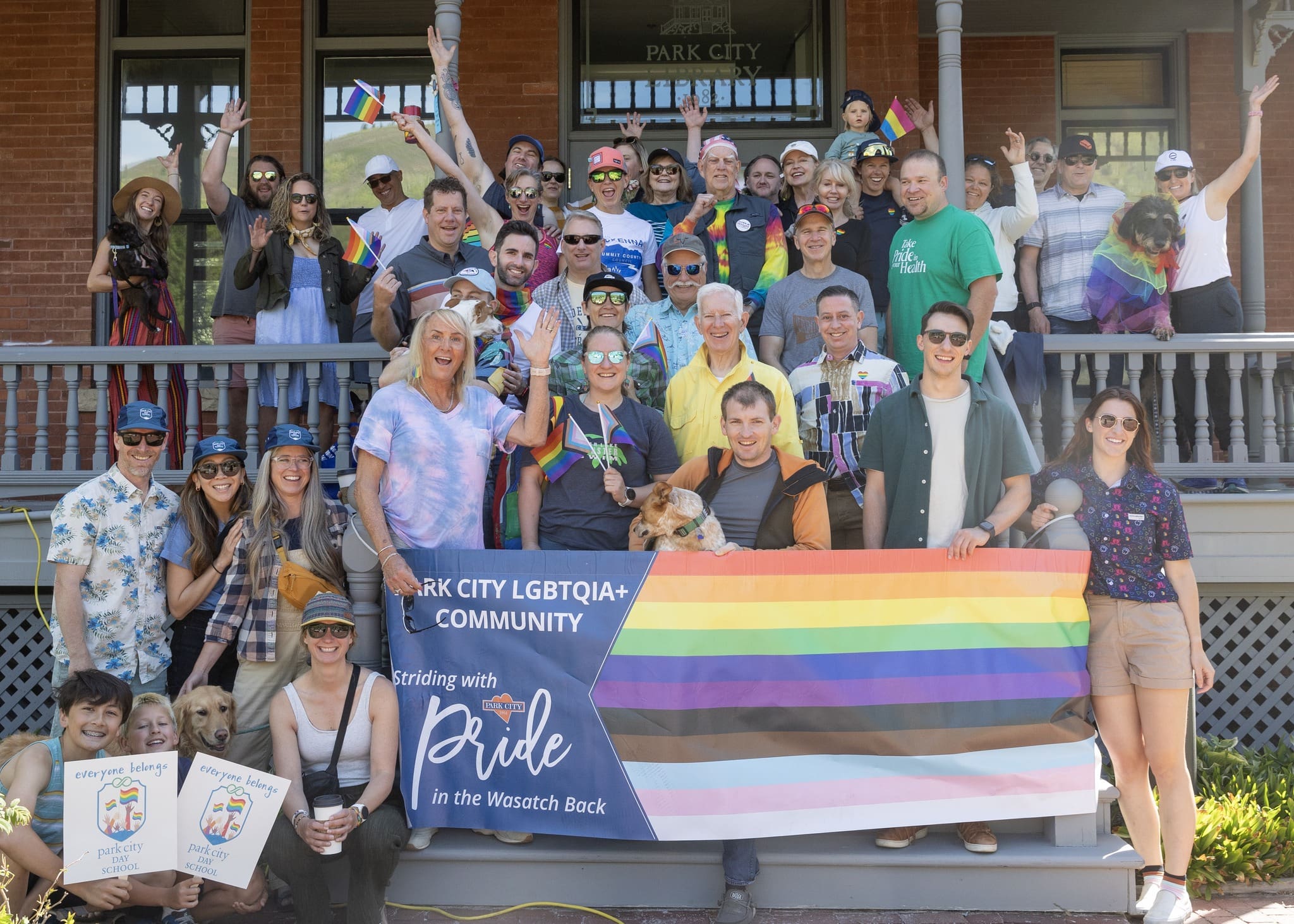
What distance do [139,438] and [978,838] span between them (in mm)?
3816

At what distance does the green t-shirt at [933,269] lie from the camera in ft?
18.9

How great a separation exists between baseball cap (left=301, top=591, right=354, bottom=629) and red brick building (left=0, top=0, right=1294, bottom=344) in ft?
19.7

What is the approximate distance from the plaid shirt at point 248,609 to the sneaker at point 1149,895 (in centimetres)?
342

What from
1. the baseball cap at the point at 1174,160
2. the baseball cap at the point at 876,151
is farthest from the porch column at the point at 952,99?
the baseball cap at the point at 1174,160

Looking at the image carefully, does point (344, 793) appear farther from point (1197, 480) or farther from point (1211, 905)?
point (1197, 480)

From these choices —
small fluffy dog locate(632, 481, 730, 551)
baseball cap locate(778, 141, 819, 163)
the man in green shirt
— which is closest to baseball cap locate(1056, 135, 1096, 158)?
baseball cap locate(778, 141, 819, 163)

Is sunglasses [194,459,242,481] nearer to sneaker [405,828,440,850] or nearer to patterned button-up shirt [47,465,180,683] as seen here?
patterned button-up shirt [47,465,180,683]

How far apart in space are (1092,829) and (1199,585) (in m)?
2.46

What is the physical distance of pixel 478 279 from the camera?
5637mm

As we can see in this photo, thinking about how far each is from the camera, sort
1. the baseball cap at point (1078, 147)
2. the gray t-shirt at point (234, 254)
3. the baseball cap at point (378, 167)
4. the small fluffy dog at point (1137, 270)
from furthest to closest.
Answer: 1. the baseball cap at point (378, 167)
2. the baseball cap at point (1078, 147)
3. the gray t-shirt at point (234, 254)
4. the small fluffy dog at point (1137, 270)

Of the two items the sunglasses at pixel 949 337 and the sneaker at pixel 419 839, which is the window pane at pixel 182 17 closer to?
the sunglasses at pixel 949 337

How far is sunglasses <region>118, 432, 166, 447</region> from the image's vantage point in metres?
5.07

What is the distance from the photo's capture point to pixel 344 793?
4.45m

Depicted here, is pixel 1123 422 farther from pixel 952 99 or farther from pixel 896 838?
pixel 952 99
